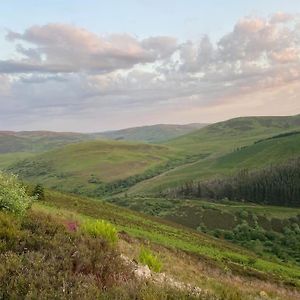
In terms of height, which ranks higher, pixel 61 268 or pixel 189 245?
pixel 61 268

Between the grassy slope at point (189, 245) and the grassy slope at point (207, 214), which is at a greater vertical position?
the grassy slope at point (189, 245)

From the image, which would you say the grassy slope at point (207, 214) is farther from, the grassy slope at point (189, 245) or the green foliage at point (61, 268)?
the green foliage at point (61, 268)

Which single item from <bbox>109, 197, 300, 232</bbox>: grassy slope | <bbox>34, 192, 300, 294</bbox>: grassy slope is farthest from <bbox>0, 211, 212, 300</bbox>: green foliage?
<bbox>109, 197, 300, 232</bbox>: grassy slope

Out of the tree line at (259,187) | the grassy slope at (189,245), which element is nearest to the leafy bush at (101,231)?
the grassy slope at (189,245)

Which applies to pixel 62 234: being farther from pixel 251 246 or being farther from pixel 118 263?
pixel 251 246

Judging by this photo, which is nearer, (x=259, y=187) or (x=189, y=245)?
(x=189, y=245)

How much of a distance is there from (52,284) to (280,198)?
154569 mm

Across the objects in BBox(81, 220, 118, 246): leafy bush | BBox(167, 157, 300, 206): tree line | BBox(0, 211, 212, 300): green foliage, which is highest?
BBox(0, 211, 212, 300): green foliage

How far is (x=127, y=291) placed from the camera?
24.2ft

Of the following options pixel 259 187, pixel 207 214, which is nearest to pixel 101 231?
pixel 207 214

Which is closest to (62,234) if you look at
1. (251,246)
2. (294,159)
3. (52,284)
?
(52,284)

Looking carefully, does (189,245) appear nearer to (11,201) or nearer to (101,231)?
(11,201)

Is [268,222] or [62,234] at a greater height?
[62,234]

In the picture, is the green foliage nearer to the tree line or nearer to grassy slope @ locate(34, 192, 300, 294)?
grassy slope @ locate(34, 192, 300, 294)
